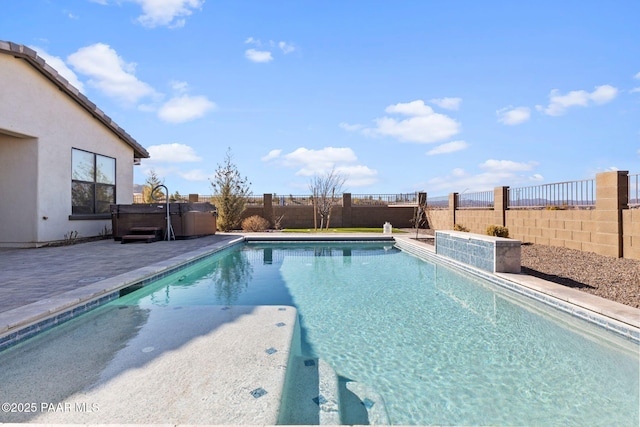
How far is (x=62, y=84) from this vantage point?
8992mm

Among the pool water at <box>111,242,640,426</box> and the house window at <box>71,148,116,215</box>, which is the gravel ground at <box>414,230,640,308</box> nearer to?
the pool water at <box>111,242,640,426</box>

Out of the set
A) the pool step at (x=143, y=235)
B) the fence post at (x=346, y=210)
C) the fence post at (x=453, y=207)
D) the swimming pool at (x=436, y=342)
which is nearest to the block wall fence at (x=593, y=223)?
the fence post at (x=453, y=207)

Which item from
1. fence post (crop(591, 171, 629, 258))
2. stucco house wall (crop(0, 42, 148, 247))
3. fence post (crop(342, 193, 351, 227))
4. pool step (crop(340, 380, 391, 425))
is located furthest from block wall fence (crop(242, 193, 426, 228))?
pool step (crop(340, 380, 391, 425))

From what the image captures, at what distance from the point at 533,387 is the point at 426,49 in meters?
9.29

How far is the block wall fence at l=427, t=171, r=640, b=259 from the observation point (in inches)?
264

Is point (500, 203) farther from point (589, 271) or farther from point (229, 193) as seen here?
point (229, 193)

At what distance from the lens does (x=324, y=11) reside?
30.9 ft

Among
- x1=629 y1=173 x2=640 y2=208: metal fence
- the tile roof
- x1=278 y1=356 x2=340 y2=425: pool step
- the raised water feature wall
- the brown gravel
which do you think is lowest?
x1=278 y1=356 x2=340 y2=425: pool step

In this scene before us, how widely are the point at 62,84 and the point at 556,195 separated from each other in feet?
45.1

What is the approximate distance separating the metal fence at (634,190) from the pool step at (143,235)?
11.9 m

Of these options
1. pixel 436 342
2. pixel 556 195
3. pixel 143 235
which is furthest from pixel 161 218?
pixel 556 195

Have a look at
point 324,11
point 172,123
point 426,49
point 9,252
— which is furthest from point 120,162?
point 426,49

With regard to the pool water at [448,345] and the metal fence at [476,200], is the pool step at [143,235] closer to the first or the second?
the pool water at [448,345]

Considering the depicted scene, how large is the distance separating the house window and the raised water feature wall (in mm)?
10558
